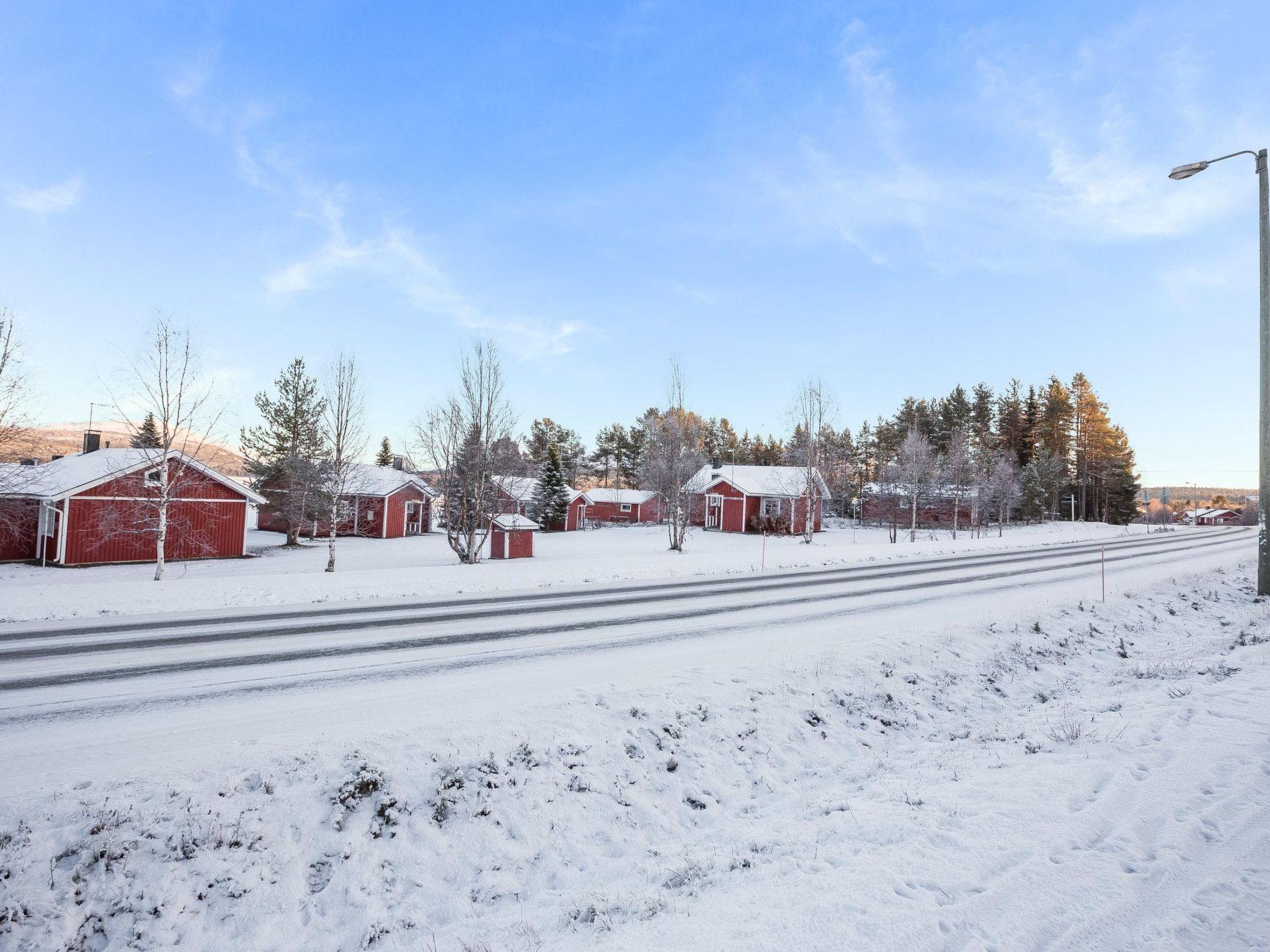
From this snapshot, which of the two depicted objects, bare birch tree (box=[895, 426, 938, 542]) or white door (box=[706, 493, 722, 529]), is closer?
bare birch tree (box=[895, 426, 938, 542])

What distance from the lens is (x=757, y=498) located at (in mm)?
51062

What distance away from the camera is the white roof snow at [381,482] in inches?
1732

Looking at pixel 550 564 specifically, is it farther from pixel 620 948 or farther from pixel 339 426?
pixel 620 948

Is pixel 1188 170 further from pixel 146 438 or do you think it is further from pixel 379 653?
pixel 146 438

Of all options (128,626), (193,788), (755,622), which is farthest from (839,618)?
(128,626)

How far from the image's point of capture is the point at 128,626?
10.8 meters

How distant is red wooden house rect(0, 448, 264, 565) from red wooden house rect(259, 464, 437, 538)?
12.6 meters

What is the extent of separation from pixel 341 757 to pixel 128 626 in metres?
8.33

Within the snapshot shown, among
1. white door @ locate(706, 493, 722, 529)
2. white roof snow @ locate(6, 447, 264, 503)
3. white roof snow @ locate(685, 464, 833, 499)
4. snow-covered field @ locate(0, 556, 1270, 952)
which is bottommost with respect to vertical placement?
snow-covered field @ locate(0, 556, 1270, 952)

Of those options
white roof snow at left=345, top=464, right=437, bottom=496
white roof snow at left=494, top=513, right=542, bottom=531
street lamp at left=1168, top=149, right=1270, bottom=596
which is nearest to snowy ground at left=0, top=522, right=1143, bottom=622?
white roof snow at left=494, top=513, right=542, bottom=531

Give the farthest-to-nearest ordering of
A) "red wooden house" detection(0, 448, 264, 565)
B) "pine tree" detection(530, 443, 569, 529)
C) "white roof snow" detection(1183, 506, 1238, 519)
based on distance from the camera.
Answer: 1. "white roof snow" detection(1183, 506, 1238, 519)
2. "pine tree" detection(530, 443, 569, 529)
3. "red wooden house" detection(0, 448, 264, 565)

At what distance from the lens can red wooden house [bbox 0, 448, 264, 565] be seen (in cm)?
2548

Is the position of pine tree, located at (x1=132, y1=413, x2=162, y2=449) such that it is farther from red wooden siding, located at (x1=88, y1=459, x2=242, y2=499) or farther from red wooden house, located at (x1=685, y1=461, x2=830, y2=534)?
red wooden house, located at (x1=685, y1=461, x2=830, y2=534)

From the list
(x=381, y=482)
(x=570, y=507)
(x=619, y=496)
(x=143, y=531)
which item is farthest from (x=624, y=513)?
(x=143, y=531)
